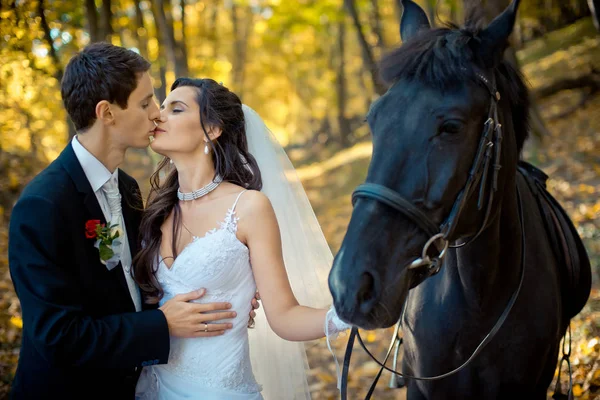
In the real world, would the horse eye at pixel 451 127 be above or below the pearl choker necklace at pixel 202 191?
above

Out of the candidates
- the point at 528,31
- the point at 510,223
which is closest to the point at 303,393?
the point at 510,223

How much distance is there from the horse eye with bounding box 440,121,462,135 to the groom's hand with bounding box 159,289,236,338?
4.61 feet

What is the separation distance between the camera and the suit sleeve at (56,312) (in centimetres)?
227

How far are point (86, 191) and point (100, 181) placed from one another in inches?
4.4

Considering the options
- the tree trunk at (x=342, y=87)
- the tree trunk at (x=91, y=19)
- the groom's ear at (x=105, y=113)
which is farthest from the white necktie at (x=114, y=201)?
the tree trunk at (x=342, y=87)

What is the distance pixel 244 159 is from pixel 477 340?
1.57 meters

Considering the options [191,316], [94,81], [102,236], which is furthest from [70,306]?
[94,81]

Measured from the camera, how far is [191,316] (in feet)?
8.27

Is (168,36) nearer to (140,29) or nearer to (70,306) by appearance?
(140,29)

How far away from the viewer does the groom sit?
230 cm

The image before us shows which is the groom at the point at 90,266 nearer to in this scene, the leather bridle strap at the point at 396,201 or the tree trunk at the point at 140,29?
the leather bridle strap at the point at 396,201

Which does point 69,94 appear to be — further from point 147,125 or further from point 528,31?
point 528,31

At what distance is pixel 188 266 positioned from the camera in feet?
8.57

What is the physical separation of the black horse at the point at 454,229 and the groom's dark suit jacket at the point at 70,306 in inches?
46.9
